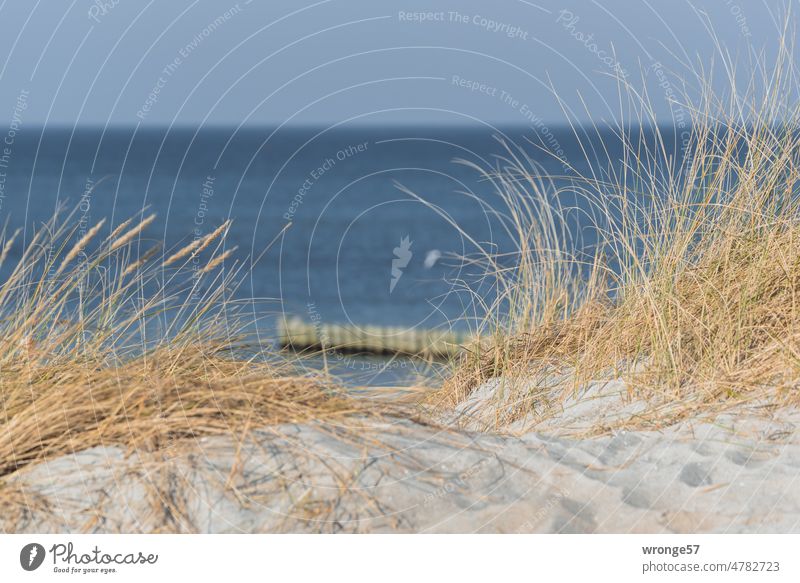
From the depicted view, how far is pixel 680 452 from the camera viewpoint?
2.64 m

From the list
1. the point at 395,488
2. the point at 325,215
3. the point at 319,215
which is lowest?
the point at 325,215

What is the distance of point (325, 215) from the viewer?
110 feet

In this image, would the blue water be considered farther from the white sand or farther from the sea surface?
the white sand

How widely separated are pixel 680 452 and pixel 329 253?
24.3m

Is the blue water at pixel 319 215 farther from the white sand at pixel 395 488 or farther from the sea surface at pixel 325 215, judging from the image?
the white sand at pixel 395 488

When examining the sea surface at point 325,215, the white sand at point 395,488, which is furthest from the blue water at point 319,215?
the white sand at point 395,488

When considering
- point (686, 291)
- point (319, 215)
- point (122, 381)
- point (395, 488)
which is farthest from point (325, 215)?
point (395, 488)
